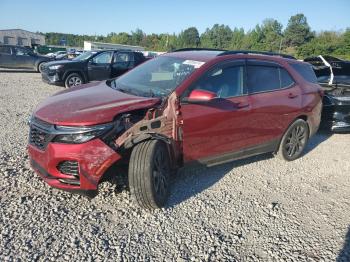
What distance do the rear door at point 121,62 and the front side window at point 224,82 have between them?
29.4 ft

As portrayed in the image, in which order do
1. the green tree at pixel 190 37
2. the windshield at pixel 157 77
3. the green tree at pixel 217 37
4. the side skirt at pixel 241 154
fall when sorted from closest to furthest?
the windshield at pixel 157 77, the side skirt at pixel 241 154, the green tree at pixel 217 37, the green tree at pixel 190 37

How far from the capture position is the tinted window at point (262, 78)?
15.2ft

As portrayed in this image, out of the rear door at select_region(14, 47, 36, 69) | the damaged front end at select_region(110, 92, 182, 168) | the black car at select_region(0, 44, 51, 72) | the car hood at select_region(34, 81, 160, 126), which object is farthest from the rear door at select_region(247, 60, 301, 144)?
the rear door at select_region(14, 47, 36, 69)

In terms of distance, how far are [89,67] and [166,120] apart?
9449 mm

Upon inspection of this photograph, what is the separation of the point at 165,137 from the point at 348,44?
2245 inches

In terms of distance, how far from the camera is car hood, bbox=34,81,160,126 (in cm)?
330

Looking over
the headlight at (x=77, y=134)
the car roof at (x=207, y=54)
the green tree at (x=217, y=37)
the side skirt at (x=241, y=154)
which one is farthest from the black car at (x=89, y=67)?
the green tree at (x=217, y=37)

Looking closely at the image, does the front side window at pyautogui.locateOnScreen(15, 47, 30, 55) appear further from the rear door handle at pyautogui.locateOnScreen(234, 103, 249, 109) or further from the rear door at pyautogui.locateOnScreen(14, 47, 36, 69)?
the rear door handle at pyautogui.locateOnScreen(234, 103, 249, 109)

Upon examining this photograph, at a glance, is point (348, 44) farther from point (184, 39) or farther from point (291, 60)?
point (184, 39)

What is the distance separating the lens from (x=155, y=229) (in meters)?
3.27

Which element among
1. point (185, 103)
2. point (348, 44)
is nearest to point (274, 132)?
point (185, 103)

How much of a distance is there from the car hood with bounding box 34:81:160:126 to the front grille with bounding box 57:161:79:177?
39cm

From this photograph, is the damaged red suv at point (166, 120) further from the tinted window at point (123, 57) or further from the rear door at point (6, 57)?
the rear door at point (6, 57)

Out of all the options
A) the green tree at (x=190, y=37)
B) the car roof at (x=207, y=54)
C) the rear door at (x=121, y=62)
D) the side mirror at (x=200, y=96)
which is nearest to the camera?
the side mirror at (x=200, y=96)
